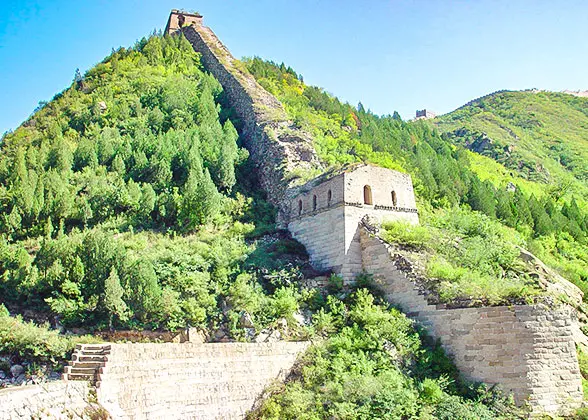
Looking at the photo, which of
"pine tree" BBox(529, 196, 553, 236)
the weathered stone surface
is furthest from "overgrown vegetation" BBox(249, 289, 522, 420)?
"pine tree" BBox(529, 196, 553, 236)

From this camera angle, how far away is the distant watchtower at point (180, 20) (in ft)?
165

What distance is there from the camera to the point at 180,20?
167 feet

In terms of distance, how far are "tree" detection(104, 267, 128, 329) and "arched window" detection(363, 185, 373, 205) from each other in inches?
370

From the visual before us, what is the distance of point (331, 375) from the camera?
46.4 ft

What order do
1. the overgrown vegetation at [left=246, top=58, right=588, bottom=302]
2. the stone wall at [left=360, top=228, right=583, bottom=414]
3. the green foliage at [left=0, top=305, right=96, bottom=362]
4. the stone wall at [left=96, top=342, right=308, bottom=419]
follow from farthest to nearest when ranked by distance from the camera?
the overgrown vegetation at [left=246, top=58, right=588, bottom=302] → the green foliage at [left=0, top=305, right=96, bottom=362] → the stone wall at [left=360, top=228, right=583, bottom=414] → the stone wall at [left=96, top=342, right=308, bottom=419]

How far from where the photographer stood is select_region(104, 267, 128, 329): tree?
16.4 meters

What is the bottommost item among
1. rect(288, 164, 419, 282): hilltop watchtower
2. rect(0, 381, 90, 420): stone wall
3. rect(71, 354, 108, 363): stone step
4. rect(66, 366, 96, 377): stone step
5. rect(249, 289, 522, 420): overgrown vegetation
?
rect(249, 289, 522, 420): overgrown vegetation

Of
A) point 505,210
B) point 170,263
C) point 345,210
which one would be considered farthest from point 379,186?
point 505,210

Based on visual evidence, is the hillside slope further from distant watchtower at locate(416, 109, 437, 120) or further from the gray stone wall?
distant watchtower at locate(416, 109, 437, 120)

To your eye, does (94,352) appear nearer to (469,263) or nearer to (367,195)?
(367,195)

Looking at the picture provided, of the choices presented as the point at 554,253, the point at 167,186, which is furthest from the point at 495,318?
the point at 554,253

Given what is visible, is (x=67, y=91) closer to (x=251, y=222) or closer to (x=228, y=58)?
(x=228, y=58)

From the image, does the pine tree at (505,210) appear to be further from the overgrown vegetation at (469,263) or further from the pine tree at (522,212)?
the overgrown vegetation at (469,263)

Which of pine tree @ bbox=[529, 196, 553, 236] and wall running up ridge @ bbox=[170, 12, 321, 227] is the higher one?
wall running up ridge @ bbox=[170, 12, 321, 227]
